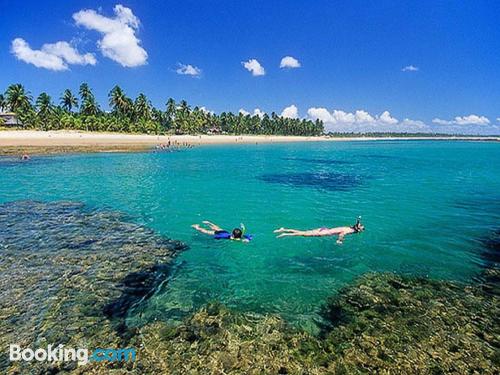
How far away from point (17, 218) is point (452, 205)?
29.7 meters

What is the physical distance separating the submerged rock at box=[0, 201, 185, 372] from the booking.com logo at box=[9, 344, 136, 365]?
165mm

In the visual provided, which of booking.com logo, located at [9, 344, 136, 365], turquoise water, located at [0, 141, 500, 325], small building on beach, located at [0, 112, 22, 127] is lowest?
turquoise water, located at [0, 141, 500, 325]

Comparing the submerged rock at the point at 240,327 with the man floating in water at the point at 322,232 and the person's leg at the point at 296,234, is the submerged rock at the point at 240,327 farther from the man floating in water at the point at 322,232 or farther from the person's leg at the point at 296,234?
the person's leg at the point at 296,234

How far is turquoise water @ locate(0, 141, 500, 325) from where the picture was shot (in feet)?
33.2

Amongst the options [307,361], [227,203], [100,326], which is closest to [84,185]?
[227,203]

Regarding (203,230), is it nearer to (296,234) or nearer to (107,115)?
(296,234)

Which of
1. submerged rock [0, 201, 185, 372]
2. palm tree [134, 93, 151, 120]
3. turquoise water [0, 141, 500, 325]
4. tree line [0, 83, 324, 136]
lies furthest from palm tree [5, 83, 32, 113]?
submerged rock [0, 201, 185, 372]

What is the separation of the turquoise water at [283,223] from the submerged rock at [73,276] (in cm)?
90

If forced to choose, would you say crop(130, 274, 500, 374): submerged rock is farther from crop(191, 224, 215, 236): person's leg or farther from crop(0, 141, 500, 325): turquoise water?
crop(191, 224, 215, 236): person's leg

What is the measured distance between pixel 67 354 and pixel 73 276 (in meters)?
3.97

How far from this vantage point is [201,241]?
1460 centimetres

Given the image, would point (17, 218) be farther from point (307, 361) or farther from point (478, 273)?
point (478, 273)

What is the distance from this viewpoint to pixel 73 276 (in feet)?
34.3

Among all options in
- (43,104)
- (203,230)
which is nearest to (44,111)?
(43,104)
